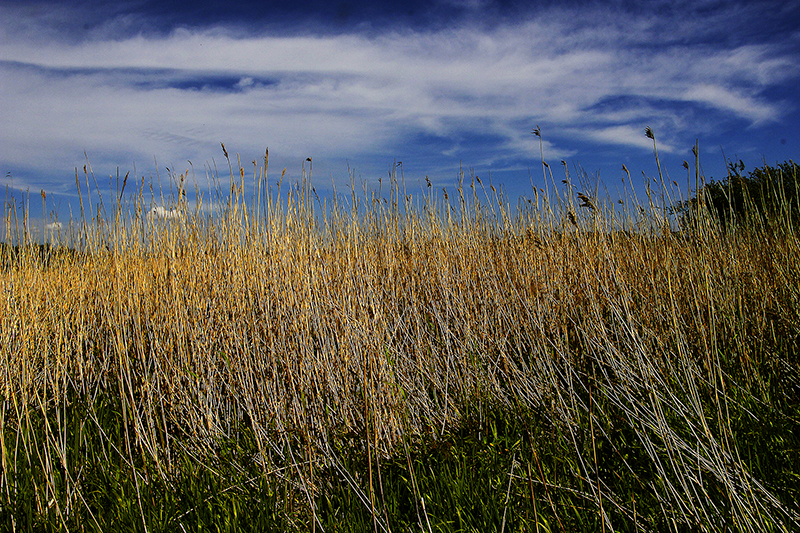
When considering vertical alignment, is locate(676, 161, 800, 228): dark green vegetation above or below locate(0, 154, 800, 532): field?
above

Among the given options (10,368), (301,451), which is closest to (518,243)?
(301,451)

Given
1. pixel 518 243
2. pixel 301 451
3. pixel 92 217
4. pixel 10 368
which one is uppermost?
pixel 92 217

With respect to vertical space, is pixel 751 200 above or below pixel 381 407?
above

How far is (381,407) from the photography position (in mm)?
1777

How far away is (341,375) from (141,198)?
4.57ft

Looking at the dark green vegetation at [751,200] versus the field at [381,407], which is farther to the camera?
the dark green vegetation at [751,200]

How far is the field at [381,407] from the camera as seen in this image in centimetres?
133

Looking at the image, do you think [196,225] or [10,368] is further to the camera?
[196,225]

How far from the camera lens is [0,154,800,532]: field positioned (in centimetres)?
133

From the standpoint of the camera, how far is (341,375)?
185cm

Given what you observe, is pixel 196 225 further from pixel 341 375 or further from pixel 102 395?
pixel 341 375

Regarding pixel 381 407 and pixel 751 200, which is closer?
pixel 381 407

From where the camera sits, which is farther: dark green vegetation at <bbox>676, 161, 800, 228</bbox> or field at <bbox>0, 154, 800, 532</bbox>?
dark green vegetation at <bbox>676, 161, 800, 228</bbox>

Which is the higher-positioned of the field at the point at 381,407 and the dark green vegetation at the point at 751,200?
the dark green vegetation at the point at 751,200
